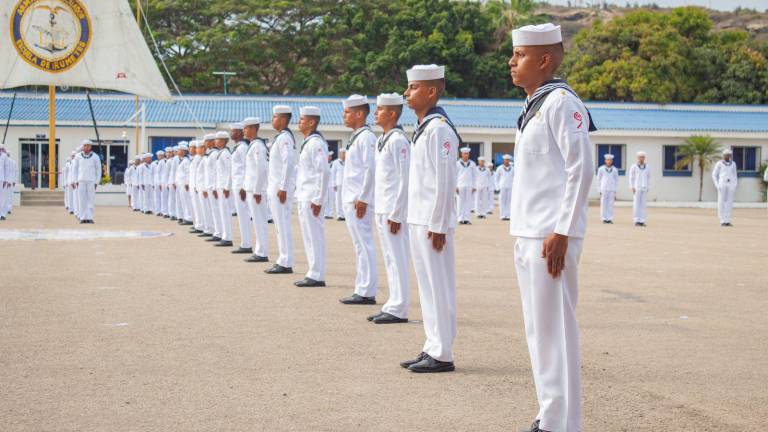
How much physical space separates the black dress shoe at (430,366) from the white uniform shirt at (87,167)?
71.6 ft

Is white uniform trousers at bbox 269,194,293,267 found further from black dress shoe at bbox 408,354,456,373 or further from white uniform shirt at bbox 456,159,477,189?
white uniform shirt at bbox 456,159,477,189

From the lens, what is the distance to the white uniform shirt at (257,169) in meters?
14.4

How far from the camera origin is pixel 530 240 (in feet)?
15.6

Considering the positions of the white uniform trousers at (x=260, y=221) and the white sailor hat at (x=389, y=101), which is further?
the white uniform trousers at (x=260, y=221)

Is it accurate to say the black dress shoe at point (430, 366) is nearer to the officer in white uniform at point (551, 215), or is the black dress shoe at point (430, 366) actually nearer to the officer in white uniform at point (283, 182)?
the officer in white uniform at point (551, 215)

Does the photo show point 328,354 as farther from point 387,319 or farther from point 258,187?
point 258,187

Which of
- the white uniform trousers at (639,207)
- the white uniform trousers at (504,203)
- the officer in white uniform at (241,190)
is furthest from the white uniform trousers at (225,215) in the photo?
the white uniform trousers at (504,203)

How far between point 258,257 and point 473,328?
6743mm

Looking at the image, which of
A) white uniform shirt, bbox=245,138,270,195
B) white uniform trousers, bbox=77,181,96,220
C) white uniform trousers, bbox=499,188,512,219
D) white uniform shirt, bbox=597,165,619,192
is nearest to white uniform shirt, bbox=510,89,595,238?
white uniform shirt, bbox=245,138,270,195

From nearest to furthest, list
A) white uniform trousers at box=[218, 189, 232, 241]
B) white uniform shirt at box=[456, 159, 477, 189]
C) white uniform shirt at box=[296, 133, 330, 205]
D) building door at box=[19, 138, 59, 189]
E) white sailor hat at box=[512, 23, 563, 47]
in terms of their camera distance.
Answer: white sailor hat at box=[512, 23, 563, 47] → white uniform shirt at box=[296, 133, 330, 205] → white uniform trousers at box=[218, 189, 232, 241] → white uniform shirt at box=[456, 159, 477, 189] → building door at box=[19, 138, 59, 189]

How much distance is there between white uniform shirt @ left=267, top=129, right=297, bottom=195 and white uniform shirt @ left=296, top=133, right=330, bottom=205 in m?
0.90

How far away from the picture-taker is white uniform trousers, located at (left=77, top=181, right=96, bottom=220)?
85.1 ft

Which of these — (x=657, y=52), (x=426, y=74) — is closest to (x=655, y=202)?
(x=657, y=52)

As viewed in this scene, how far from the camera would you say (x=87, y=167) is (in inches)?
1075
